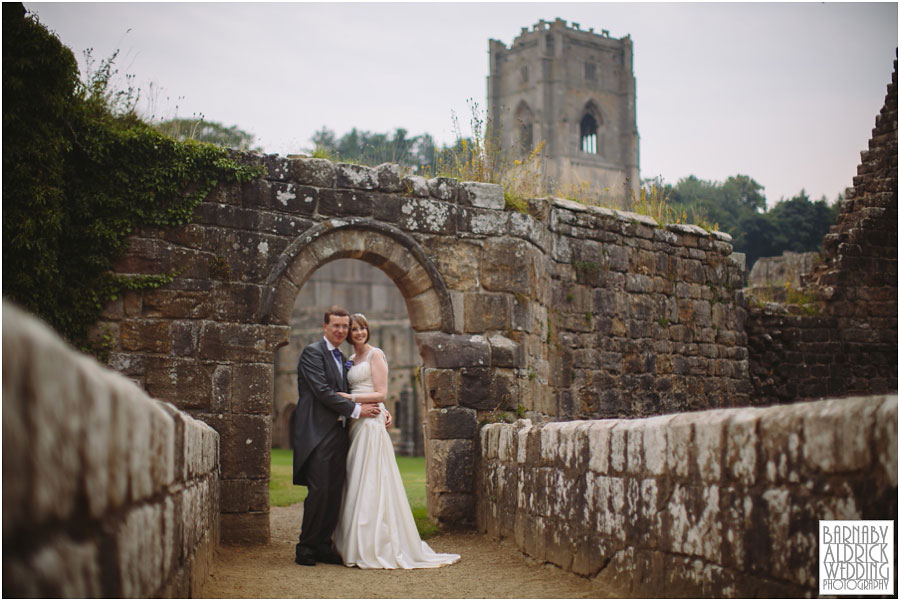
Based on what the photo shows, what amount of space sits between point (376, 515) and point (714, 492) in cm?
358

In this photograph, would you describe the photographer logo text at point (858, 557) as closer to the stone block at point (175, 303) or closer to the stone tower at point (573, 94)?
the stone block at point (175, 303)

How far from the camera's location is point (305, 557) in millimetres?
6254

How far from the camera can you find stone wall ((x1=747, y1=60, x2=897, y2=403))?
42.0 ft

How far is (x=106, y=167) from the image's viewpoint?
740 centimetres

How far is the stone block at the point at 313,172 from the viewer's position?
8014 millimetres

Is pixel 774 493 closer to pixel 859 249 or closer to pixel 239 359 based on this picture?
pixel 239 359

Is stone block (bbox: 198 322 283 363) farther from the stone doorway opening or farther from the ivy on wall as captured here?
the stone doorway opening

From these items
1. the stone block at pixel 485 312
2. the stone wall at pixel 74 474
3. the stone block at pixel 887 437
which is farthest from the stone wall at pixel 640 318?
the stone wall at pixel 74 474

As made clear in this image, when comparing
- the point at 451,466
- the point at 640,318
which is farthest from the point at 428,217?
the point at 640,318

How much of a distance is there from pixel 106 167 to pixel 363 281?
96.4 ft

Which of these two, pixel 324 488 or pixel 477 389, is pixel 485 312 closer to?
pixel 477 389

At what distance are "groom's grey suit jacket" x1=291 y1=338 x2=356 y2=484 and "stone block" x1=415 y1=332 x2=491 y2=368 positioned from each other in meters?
1.67

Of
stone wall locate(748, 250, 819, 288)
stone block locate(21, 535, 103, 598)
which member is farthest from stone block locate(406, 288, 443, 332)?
stone wall locate(748, 250, 819, 288)

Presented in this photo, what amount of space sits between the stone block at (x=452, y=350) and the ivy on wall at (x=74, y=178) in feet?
7.23
